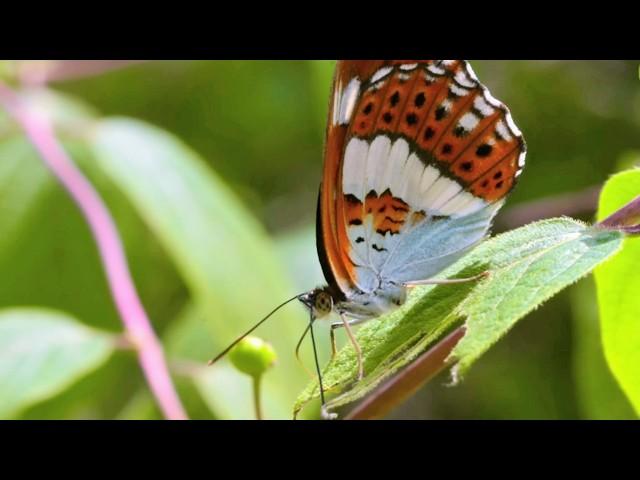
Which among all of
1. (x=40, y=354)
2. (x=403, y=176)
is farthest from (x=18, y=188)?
(x=403, y=176)

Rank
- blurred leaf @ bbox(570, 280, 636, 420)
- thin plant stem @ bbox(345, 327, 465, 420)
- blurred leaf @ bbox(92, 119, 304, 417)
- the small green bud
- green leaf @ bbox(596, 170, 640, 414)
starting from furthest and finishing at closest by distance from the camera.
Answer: blurred leaf @ bbox(92, 119, 304, 417), blurred leaf @ bbox(570, 280, 636, 420), the small green bud, green leaf @ bbox(596, 170, 640, 414), thin plant stem @ bbox(345, 327, 465, 420)

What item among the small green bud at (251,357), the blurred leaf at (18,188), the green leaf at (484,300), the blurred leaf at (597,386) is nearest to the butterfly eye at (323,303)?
the small green bud at (251,357)

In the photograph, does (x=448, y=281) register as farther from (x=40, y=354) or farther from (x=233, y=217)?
(x=233, y=217)

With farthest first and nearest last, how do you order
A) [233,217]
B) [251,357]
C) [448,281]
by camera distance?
[233,217], [251,357], [448,281]

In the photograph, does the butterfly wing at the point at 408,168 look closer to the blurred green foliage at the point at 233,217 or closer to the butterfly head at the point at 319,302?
the butterfly head at the point at 319,302

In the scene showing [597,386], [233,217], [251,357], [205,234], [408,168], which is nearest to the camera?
[251,357]

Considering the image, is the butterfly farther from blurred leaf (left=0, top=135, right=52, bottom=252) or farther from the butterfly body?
blurred leaf (left=0, top=135, right=52, bottom=252)

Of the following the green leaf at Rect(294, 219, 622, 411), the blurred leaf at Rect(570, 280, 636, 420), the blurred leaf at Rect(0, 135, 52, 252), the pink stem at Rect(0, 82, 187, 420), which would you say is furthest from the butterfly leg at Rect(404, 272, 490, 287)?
the blurred leaf at Rect(0, 135, 52, 252)

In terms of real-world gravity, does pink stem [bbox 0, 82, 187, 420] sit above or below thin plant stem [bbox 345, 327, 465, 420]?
above
